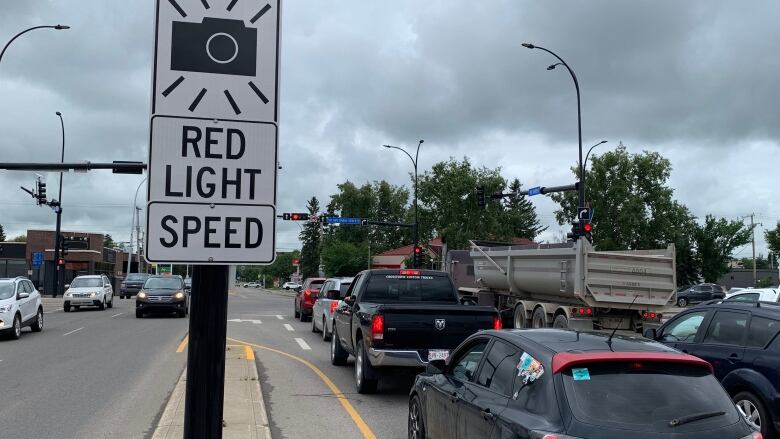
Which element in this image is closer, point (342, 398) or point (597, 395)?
point (597, 395)

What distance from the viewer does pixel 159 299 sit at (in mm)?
26500

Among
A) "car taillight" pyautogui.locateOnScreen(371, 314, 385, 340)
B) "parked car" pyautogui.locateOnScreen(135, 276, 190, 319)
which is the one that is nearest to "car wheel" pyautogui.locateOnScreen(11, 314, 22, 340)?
"parked car" pyautogui.locateOnScreen(135, 276, 190, 319)

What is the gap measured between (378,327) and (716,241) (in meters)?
71.8

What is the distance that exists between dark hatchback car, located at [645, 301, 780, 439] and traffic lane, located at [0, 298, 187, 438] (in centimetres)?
666

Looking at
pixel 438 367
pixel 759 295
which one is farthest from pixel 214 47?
pixel 759 295

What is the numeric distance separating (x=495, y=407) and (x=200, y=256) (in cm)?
272

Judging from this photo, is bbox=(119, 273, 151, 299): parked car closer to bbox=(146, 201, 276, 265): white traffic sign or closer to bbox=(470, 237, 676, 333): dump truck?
bbox=(470, 237, 676, 333): dump truck

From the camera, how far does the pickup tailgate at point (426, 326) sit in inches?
391

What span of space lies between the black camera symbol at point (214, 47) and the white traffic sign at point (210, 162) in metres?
0.23

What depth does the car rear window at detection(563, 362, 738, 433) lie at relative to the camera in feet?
13.7

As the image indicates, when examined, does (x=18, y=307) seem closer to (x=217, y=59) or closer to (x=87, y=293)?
(x=87, y=293)

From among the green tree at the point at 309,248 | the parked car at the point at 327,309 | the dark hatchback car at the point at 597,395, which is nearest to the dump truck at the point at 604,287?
the parked car at the point at 327,309

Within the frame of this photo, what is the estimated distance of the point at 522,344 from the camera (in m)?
5.09

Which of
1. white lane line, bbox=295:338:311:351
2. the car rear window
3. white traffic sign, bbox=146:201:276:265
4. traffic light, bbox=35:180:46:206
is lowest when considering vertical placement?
white lane line, bbox=295:338:311:351
